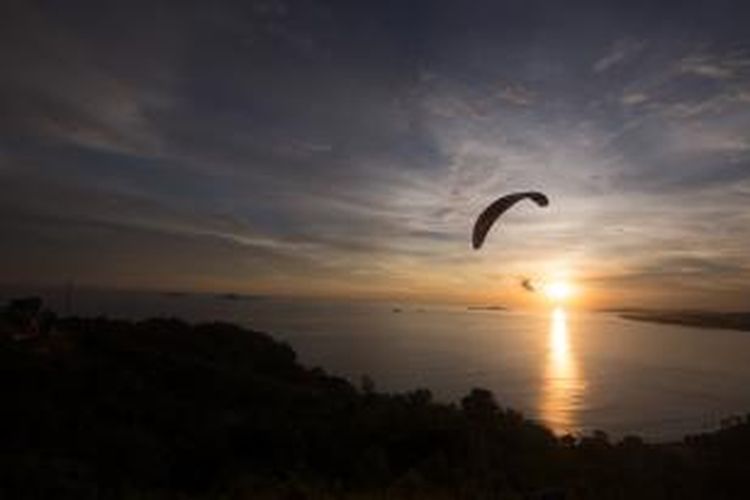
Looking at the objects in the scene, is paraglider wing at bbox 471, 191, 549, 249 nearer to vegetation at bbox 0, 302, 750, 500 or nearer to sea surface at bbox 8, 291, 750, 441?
vegetation at bbox 0, 302, 750, 500

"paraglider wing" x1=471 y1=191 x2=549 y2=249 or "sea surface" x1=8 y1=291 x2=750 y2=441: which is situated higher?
"paraglider wing" x1=471 y1=191 x2=549 y2=249

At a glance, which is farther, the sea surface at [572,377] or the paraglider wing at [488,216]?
the sea surface at [572,377]

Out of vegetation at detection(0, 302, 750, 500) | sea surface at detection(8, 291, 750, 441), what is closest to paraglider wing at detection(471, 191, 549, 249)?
vegetation at detection(0, 302, 750, 500)

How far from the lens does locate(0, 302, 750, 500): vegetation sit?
1312 centimetres

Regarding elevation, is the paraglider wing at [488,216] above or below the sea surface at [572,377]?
above

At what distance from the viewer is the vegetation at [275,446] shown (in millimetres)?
13125

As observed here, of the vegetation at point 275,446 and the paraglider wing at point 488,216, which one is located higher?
the paraglider wing at point 488,216

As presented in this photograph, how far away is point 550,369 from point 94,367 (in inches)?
3587

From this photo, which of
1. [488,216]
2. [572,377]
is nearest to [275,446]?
[488,216]

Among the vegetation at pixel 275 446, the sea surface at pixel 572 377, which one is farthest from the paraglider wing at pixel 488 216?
the sea surface at pixel 572 377

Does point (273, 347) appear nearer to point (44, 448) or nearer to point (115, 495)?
point (44, 448)

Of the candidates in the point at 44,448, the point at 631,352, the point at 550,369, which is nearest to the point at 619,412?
the point at 550,369

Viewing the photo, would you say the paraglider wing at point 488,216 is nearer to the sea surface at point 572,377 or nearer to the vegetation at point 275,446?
the vegetation at point 275,446

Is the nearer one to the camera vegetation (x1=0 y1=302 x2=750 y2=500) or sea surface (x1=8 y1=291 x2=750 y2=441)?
vegetation (x1=0 y1=302 x2=750 y2=500)
